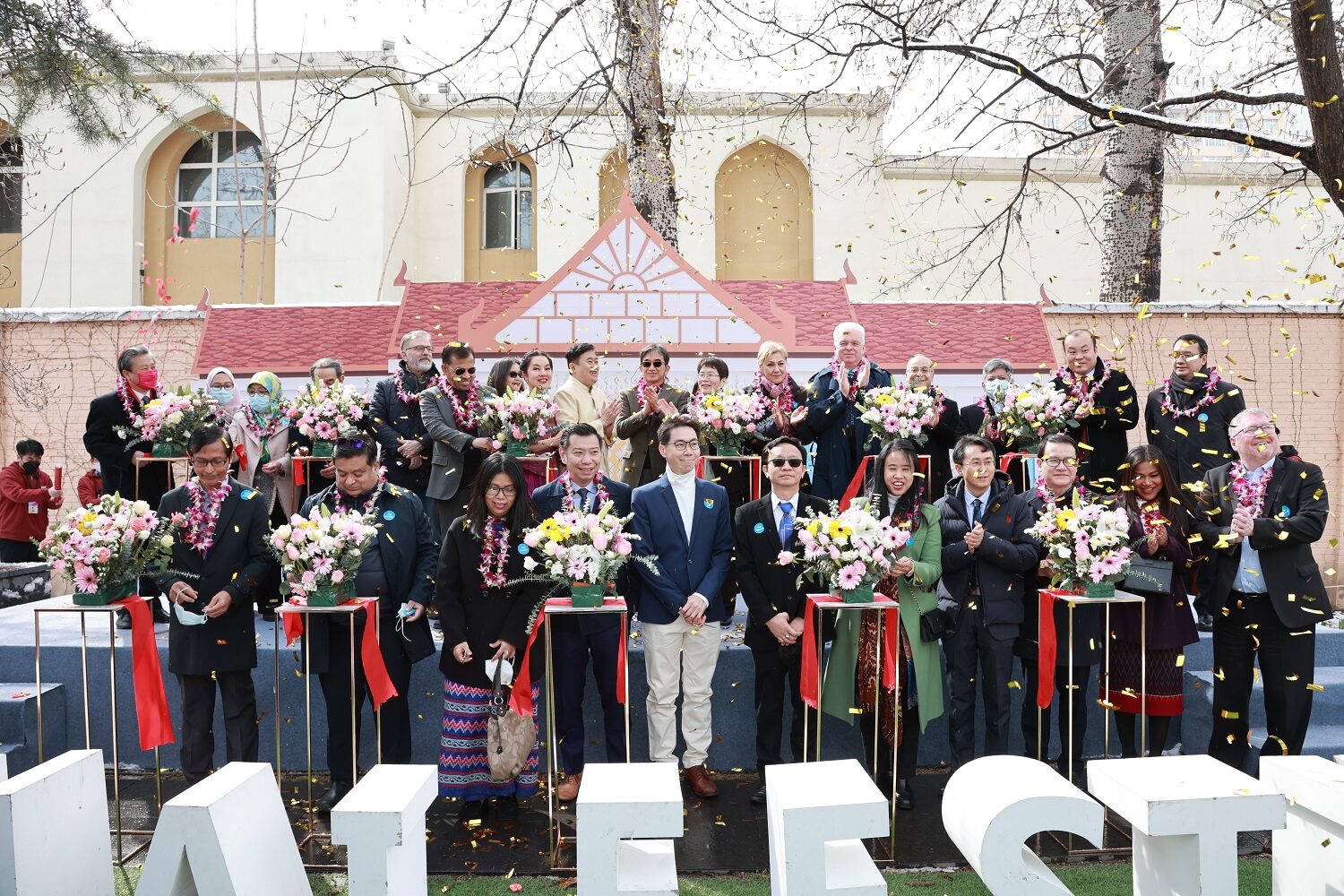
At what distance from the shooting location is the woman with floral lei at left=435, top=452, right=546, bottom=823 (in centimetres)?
521

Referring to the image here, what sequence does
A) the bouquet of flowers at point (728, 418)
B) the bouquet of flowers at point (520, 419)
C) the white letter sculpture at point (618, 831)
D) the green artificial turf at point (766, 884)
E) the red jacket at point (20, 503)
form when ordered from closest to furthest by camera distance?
the white letter sculpture at point (618, 831), the green artificial turf at point (766, 884), the bouquet of flowers at point (520, 419), the bouquet of flowers at point (728, 418), the red jacket at point (20, 503)

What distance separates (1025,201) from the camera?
55.2 feet

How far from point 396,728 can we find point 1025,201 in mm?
14563

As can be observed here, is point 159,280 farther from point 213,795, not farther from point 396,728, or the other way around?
point 213,795

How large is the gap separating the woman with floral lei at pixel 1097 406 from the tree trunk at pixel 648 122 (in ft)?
18.3

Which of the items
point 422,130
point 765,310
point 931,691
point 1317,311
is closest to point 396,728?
point 931,691

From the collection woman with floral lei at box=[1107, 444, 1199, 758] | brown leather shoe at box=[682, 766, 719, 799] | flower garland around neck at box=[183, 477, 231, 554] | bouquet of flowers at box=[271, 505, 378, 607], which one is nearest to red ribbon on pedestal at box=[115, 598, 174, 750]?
flower garland around neck at box=[183, 477, 231, 554]

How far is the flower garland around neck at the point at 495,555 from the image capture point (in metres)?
5.18

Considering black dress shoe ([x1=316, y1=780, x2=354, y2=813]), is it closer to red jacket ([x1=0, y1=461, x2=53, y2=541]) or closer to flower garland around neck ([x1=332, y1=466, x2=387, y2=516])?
flower garland around neck ([x1=332, y1=466, x2=387, y2=516])

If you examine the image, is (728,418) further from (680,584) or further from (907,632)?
(907,632)

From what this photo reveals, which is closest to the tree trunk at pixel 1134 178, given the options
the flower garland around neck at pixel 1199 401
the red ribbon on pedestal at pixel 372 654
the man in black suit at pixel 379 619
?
the flower garland around neck at pixel 1199 401

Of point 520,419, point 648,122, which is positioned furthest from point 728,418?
point 648,122

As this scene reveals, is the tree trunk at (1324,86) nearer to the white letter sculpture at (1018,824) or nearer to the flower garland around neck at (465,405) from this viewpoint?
the white letter sculpture at (1018,824)

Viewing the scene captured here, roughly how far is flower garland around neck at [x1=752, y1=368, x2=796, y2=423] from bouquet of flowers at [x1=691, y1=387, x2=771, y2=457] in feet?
0.84
